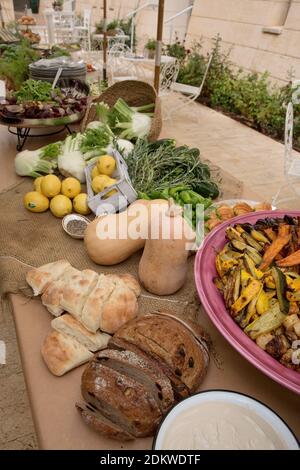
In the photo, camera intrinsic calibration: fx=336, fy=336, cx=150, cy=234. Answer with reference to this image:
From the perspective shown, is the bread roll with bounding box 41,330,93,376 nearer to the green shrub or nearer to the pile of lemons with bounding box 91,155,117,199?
the pile of lemons with bounding box 91,155,117,199

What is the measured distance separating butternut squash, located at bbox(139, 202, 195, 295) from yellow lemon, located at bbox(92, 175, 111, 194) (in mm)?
475

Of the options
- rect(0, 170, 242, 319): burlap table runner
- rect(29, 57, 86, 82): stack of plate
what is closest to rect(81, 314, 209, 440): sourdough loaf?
rect(0, 170, 242, 319): burlap table runner

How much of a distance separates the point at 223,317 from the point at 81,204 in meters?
0.83

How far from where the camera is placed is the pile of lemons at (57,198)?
1450mm

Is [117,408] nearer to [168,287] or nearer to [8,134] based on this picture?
[168,287]

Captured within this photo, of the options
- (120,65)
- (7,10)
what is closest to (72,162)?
(120,65)

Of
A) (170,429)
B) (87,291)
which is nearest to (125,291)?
(87,291)

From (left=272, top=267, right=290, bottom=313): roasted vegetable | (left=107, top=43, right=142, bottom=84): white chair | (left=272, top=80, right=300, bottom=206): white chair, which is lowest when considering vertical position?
(left=107, top=43, right=142, bottom=84): white chair

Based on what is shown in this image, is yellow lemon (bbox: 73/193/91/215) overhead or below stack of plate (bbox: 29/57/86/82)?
below

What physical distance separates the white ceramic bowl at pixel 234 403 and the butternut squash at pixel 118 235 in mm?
603

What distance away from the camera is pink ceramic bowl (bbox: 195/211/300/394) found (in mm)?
763

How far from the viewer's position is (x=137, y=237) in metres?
1.22

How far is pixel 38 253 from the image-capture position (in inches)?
50.1
